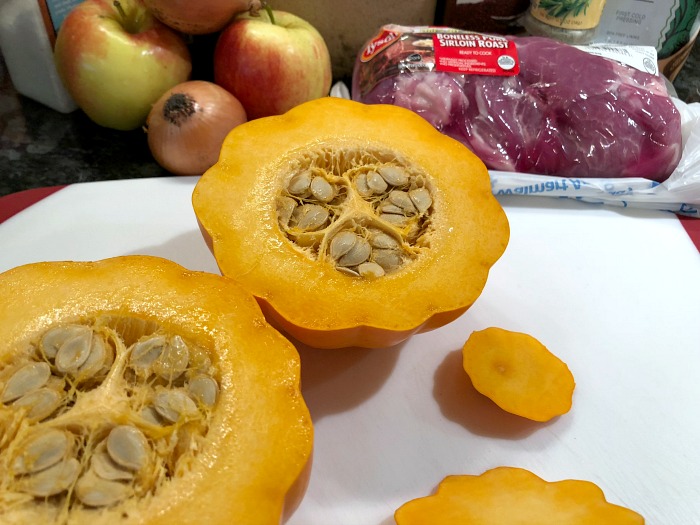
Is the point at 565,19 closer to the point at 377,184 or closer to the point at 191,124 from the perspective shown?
the point at 377,184

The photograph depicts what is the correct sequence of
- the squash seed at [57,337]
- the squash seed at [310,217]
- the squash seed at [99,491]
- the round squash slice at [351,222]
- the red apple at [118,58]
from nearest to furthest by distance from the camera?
the squash seed at [99,491]
the squash seed at [57,337]
the round squash slice at [351,222]
the squash seed at [310,217]
the red apple at [118,58]

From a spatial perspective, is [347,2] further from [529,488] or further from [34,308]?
[529,488]

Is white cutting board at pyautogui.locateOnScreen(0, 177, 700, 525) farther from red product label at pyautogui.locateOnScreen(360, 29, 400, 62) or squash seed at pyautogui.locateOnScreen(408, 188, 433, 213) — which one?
red product label at pyautogui.locateOnScreen(360, 29, 400, 62)

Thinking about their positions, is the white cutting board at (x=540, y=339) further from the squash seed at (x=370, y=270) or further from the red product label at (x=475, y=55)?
the red product label at (x=475, y=55)

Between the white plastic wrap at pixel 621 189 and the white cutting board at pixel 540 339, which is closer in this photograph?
the white cutting board at pixel 540 339

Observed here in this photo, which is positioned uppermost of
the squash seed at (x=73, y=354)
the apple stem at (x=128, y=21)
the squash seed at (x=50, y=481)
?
the apple stem at (x=128, y=21)

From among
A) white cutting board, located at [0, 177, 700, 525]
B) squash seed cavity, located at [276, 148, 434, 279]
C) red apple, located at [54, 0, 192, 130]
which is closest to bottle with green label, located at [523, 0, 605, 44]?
white cutting board, located at [0, 177, 700, 525]

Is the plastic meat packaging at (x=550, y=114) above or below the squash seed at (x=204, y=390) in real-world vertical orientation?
below

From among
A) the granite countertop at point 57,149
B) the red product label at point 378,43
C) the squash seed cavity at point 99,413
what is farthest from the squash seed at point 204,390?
the red product label at point 378,43
